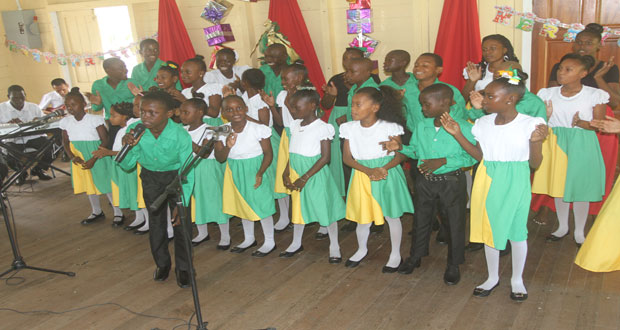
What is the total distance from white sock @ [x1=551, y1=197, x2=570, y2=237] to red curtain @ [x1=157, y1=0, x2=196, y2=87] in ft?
15.9

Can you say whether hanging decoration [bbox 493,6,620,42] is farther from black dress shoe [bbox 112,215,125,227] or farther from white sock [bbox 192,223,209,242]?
black dress shoe [bbox 112,215,125,227]

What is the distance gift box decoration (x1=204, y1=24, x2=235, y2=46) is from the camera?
6145 mm

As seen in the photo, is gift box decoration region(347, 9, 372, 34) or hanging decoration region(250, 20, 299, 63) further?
hanging decoration region(250, 20, 299, 63)

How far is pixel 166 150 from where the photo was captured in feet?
10.7

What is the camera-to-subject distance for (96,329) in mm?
3092

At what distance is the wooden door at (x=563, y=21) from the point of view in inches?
204

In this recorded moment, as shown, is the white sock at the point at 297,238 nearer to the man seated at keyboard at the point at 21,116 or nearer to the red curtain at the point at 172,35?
the red curtain at the point at 172,35

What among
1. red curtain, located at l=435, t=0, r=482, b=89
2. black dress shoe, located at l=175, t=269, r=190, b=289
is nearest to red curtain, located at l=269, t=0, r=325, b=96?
red curtain, located at l=435, t=0, r=482, b=89

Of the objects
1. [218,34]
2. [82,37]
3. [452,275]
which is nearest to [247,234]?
[452,275]

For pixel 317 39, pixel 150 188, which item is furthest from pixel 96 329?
pixel 317 39

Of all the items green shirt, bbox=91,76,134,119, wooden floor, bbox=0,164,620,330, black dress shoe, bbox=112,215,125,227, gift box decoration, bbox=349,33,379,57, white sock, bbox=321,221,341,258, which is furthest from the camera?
gift box decoration, bbox=349,33,379,57

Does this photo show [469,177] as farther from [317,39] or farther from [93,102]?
[93,102]

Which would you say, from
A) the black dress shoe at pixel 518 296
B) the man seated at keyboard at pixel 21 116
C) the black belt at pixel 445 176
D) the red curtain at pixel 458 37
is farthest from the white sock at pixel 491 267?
the man seated at keyboard at pixel 21 116

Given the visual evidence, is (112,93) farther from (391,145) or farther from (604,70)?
(604,70)
